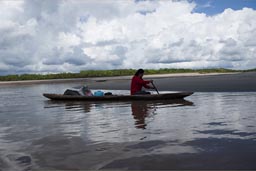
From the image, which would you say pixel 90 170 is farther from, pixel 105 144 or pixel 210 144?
pixel 210 144

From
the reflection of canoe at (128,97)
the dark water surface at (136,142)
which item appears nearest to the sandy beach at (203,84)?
the reflection of canoe at (128,97)

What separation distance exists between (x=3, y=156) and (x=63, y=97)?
43.5ft

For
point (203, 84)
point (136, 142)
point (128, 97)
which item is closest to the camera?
point (136, 142)

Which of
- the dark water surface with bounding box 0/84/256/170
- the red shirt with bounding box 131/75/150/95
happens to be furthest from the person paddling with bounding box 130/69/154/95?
the dark water surface with bounding box 0/84/256/170

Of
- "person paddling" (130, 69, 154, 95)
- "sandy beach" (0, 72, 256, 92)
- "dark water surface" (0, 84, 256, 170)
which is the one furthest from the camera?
"sandy beach" (0, 72, 256, 92)

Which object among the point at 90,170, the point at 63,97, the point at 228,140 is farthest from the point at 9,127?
the point at 63,97

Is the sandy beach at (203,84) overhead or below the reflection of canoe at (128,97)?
overhead

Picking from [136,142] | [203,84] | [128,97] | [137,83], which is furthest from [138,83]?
[203,84]

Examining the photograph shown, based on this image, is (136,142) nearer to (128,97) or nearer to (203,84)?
(128,97)

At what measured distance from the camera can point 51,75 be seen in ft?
281

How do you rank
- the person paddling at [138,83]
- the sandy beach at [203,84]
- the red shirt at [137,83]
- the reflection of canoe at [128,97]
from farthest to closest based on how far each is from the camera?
1. the sandy beach at [203,84]
2. the red shirt at [137,83]
3. the person paddling at [138,83]
4. the reflection of canoe at [128,97]

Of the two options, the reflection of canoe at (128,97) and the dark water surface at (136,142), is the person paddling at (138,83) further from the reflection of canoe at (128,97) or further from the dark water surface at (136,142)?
the dark water surface at (136,142)

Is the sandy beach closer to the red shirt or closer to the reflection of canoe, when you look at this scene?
the reflection of canoe

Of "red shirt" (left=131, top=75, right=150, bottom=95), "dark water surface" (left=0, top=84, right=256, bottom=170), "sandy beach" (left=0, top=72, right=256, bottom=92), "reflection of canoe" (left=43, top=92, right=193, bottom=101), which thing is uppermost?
"red shirt" (left=131, top=75, right=150, bottom=95)
